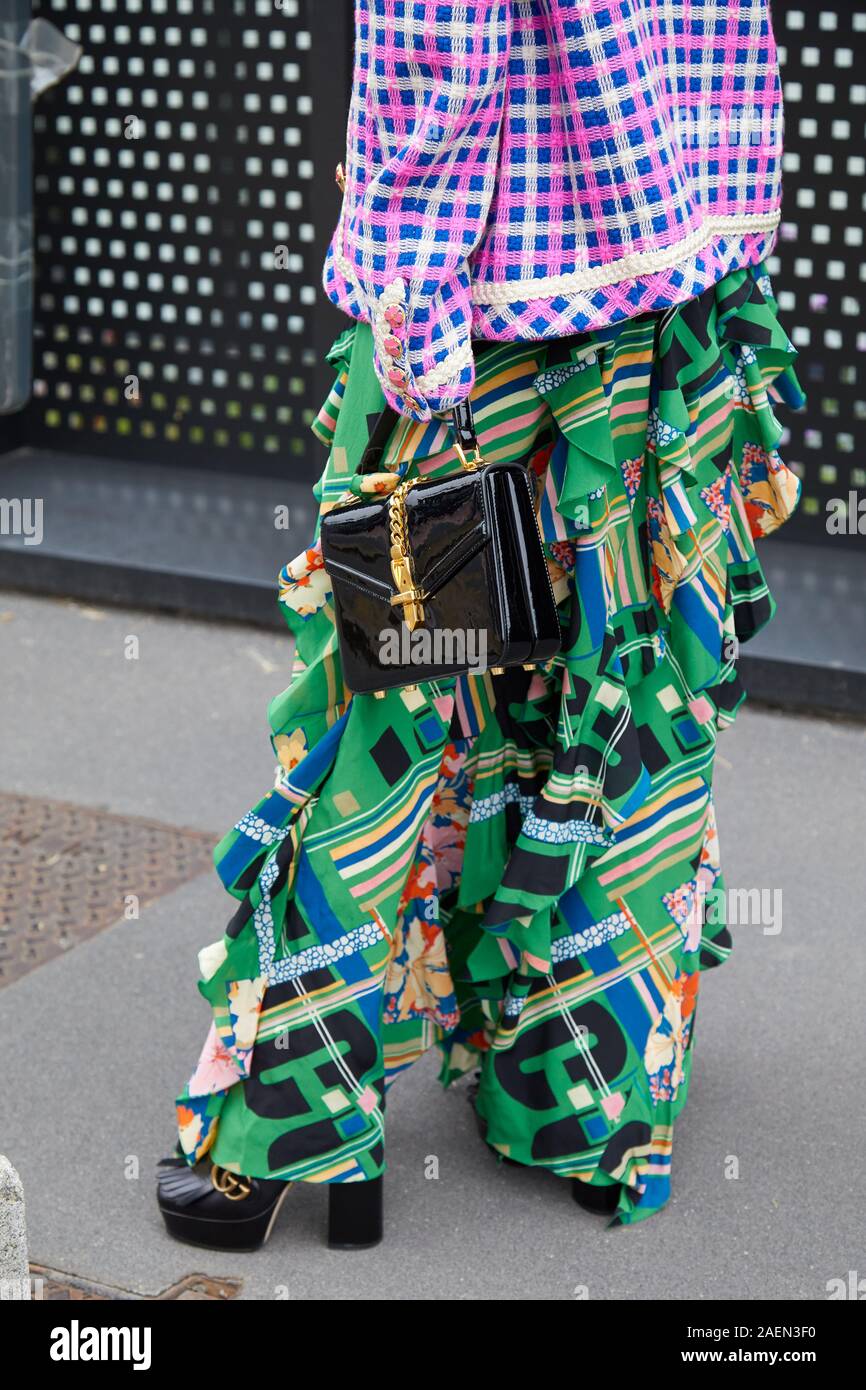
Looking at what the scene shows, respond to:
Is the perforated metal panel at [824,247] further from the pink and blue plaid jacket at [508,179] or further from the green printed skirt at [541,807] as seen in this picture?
the pink and blue plaid jacket at [508,179]

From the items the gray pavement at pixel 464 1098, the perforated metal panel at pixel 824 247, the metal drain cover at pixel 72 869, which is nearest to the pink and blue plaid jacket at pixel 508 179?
the gray pavement at pixel 464 1098

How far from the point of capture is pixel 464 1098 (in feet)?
10.5

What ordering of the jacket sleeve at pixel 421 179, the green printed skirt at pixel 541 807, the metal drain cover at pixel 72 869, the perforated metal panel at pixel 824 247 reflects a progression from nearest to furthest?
1. the jacket sleeve at pixel 421 179
2. the green printed skirt at pixel 541 807
3. the metal drain cover at pixel 72 869
4. the perforated metal panel at pixel 824 247

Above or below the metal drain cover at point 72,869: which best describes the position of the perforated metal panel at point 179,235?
above

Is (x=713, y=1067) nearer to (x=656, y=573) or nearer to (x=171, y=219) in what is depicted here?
(x=656, y=573)

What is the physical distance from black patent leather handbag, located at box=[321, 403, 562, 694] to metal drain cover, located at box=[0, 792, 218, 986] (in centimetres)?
138

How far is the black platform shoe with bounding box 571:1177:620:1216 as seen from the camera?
2.89 m

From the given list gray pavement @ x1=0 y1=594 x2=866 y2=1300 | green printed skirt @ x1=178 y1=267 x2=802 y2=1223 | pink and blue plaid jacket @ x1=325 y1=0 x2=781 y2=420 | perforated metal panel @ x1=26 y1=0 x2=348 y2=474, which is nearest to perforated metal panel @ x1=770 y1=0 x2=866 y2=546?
gray pavement @ x1=0 y1=594 x2=866 y2=1300

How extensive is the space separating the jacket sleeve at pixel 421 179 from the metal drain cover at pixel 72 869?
164cm

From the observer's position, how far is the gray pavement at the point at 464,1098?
2.77m

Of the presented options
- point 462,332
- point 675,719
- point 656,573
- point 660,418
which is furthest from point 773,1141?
point 462,332

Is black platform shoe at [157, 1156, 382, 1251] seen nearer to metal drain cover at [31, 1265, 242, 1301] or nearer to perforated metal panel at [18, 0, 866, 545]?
metal drain cover at [31, 1265, 242, 1301]

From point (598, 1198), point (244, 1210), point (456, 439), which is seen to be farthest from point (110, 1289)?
point (456, 439)

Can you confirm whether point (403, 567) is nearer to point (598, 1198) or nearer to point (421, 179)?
point (421, 179)
